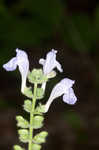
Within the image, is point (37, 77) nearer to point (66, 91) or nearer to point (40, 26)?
point (66, 91)

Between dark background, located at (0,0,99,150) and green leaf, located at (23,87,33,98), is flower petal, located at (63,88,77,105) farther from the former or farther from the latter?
dark background, located at (0,0,99,150)

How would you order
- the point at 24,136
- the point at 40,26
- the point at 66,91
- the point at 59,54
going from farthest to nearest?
the point at 59,54 < the point at 40,26 < the point at 66,91 < the point at 24,136

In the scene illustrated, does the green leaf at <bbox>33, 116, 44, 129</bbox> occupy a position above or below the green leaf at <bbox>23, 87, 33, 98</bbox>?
below

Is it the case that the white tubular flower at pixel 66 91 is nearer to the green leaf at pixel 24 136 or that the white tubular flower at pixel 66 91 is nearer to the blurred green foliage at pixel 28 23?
the green leaf at pixel 24 136

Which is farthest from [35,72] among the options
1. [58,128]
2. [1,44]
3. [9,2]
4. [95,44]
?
[58,128]

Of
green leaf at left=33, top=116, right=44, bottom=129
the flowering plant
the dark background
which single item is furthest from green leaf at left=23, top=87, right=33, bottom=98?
the dark background

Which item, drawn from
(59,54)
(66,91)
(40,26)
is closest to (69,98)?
(66,91)

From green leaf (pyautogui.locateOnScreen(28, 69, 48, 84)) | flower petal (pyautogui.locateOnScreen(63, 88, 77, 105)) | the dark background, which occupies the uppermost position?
the dark background

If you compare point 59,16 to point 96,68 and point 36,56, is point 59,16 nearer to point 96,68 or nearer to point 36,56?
point 96,68
